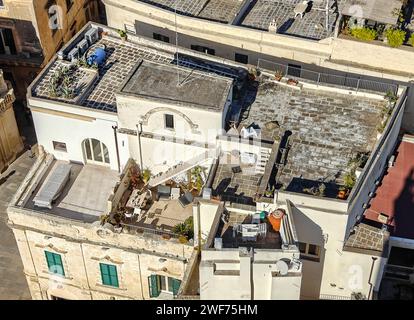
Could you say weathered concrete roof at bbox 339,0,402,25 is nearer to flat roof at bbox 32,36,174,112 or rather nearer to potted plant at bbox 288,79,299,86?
potted plant at bbox 288,79,299,86

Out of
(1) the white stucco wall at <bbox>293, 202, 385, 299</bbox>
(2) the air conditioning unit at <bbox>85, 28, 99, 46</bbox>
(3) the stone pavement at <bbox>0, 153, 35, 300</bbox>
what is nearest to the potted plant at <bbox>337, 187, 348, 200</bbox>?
(1) the white stucco wall at <bbox>293, 202, 385, 299</bbox>

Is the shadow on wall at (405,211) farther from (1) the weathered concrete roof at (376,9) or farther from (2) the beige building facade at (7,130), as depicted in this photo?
(2) the beige building facade at (7,130)

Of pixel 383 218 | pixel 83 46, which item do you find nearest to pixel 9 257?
pixel 83 46

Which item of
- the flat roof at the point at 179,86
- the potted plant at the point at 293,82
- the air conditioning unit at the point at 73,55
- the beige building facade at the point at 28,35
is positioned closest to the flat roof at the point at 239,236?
the flat roof at the point at 179,86

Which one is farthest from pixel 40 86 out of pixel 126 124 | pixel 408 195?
pixel 408 195

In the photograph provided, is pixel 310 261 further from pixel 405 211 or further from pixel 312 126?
pixel 312 126

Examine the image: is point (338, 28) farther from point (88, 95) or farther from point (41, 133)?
point (41, 133)
